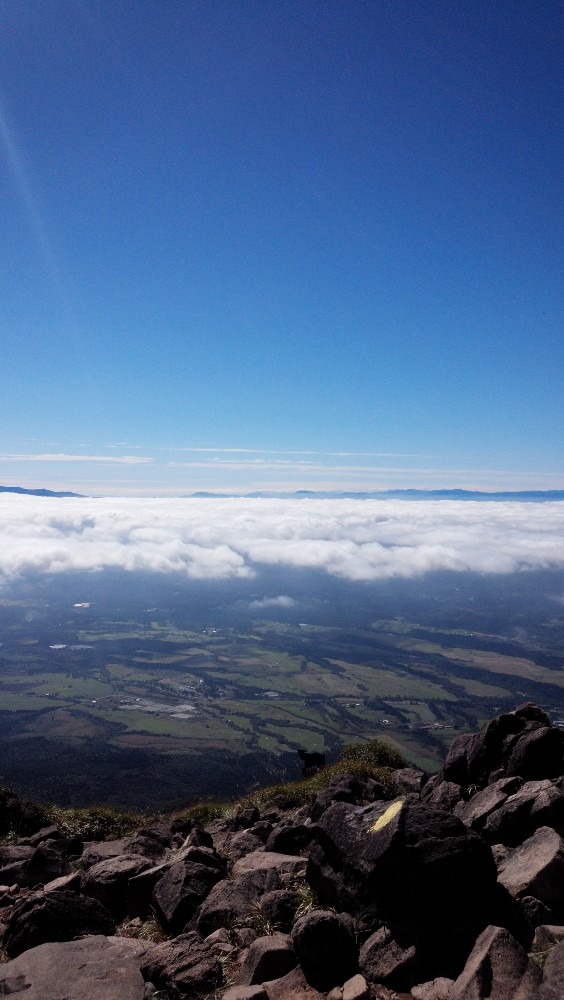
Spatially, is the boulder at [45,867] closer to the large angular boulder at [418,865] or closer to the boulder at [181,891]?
the boulder at [181,891]

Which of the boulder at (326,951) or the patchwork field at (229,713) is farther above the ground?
the boulder at (326,951)

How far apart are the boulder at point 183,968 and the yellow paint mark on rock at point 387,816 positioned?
10.7 feet

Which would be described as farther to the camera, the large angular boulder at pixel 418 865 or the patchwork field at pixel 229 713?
the patchwork field at pixel 229 713

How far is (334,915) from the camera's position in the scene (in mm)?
8500

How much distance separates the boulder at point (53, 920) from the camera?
9.84 meters

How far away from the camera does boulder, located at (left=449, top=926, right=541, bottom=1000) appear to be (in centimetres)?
631

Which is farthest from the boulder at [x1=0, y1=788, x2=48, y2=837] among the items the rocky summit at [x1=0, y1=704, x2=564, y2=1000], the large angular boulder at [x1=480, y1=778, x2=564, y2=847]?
the large angular boulder at [x1=480, y1=778, x2=564, y2=847]

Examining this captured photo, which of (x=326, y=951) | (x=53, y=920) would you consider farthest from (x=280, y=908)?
(x=53, y=920)

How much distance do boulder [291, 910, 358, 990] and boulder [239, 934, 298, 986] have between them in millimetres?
247

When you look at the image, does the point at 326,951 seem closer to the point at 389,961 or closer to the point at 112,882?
the point at 389,961

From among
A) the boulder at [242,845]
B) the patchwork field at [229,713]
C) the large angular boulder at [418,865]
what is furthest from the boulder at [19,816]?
the patchwork field at [229,713]

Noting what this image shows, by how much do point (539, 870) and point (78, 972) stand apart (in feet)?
25.0

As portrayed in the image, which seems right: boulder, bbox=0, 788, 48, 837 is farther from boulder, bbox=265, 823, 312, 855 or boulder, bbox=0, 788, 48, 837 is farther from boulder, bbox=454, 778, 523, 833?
boulder, bbox=454, 778, 523, 833

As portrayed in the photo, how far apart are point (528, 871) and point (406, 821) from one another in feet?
7.35
